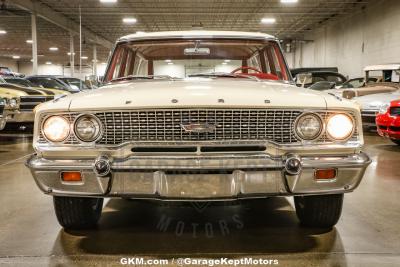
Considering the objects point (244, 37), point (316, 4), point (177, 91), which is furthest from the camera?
point (316, 4)

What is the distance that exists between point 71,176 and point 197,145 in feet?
2.44

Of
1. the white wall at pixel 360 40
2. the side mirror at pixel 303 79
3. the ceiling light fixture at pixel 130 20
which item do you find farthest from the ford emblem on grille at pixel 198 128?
the ceiling light fixture at pixel 130 20

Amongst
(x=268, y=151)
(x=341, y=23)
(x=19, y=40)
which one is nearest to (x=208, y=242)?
(x=268, y=151)

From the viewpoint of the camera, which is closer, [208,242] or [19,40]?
[208,242]

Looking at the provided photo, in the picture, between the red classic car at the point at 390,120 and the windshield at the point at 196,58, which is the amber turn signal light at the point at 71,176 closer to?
the windshield at the point at 196,58

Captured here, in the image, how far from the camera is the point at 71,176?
2.48 meters

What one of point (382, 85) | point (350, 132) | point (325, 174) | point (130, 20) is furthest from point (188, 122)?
point (130, 20)

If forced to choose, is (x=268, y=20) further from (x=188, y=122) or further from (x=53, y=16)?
(x=188, y=122)

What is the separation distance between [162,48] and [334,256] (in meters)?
2.18

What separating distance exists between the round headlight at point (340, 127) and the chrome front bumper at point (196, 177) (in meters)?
0.20

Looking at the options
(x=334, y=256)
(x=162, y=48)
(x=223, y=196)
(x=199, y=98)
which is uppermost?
(x=162, y=48)

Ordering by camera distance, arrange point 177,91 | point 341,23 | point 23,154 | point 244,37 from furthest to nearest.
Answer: point 341,23
point 23,154
point 244,37
point 177,91

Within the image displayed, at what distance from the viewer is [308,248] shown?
9.25 ft

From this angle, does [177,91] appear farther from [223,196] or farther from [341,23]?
[341,23]
